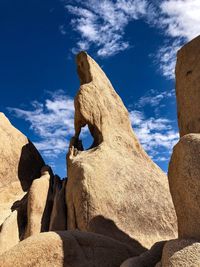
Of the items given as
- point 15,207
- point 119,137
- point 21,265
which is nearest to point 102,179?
point 119,137

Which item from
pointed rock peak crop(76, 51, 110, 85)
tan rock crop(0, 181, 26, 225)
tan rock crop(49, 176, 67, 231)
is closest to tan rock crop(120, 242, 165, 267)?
tan rock crop(49, 176, 67, 231)

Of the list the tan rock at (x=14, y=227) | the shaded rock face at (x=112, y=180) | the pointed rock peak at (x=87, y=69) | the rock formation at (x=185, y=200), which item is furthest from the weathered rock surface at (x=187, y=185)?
the pointed rock peak at (x=87, y=69)

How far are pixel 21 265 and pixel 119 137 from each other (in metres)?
8.74

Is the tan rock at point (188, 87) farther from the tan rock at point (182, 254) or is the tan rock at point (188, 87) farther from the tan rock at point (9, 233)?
the tan rock at point (9, 233)

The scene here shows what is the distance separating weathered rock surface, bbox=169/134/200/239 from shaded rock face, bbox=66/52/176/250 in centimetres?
344

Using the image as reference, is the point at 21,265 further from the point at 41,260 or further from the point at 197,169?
the point at 197,169

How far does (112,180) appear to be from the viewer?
11.6 metres

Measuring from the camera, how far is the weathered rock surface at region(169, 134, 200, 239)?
16.8 ft

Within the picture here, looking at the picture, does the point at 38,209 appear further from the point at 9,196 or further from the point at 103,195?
the point at 103,195

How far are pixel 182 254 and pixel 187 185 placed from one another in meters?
0.94

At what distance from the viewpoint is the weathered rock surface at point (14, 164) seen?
16203 millimetres

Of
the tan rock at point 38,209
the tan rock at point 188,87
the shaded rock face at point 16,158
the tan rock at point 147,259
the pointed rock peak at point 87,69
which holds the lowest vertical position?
the tan rock at point 147,259

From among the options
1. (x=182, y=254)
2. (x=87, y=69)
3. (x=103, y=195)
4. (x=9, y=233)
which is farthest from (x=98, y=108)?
(x=182, y=254)

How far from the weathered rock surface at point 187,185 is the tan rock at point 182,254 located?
250mm
